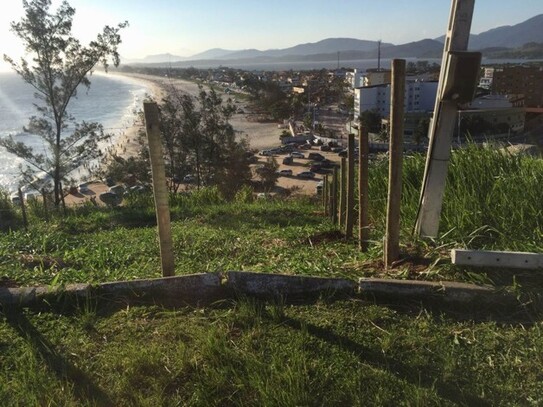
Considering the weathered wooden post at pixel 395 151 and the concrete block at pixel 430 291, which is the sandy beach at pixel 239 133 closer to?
the weathered wooden post at pixel 395 151

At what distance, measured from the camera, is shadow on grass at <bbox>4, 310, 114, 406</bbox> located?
7.04ft

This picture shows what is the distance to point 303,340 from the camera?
98.7 inches

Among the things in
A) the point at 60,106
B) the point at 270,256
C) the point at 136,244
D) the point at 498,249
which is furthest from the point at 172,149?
the point at 498,249

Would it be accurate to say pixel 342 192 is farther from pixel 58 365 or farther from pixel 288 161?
pixel 288 161

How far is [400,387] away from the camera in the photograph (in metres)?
2.14

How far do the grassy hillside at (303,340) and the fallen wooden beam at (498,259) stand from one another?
0.06m

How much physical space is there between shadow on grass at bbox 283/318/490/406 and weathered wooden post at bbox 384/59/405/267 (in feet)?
3.18

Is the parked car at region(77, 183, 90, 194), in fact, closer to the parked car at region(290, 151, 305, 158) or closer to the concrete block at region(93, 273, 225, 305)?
the parked car at region(290, 151, 305, 158)

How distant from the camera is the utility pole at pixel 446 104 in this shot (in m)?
3.16

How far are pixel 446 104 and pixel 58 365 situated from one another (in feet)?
9.74

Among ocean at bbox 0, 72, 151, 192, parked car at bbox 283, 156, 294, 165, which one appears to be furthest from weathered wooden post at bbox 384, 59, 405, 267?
parked car at bbox 283, 156, 294, 165

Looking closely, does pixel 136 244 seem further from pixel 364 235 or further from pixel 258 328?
pixel 258 328

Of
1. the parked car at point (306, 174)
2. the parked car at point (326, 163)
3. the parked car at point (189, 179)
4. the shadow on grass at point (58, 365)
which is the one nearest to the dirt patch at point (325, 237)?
the shadow on grass at point (58, 365)

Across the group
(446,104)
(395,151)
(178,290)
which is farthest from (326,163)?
(178,290)
